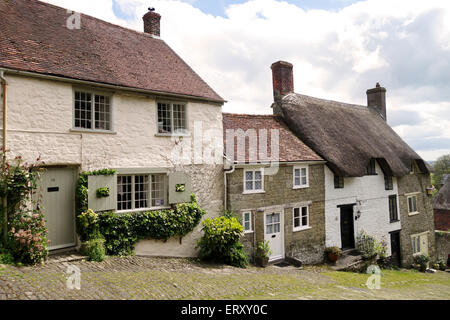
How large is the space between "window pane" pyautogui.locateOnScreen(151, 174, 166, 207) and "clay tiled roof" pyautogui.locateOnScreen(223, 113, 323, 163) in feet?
10.3

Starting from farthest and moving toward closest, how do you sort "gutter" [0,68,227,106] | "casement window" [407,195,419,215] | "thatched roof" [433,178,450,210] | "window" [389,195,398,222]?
"thatched roof" [433,178,450,210] < "casement window" [407,195,419,215] < "window" [389,195,398,222] < "gutter" [0,68,227,106]

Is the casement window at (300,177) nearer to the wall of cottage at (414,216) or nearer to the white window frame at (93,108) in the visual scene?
the white window frame at (93,108)

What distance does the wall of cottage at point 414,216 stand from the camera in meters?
19.5

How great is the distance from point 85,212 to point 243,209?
6087 millimetres

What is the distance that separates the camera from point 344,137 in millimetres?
17297

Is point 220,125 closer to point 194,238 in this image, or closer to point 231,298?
point 194,238

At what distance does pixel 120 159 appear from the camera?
9.71m

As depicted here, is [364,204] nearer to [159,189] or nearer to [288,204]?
[288,204]

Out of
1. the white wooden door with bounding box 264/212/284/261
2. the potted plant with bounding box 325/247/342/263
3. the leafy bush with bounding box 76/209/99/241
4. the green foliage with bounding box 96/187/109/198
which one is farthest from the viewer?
the potted plant with bounding box 325/247/342/263

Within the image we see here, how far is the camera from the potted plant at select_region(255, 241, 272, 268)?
12.2m

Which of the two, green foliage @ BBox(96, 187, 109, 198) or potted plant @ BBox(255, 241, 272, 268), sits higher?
green foliage @ BBox(96, 187, 109, 198)

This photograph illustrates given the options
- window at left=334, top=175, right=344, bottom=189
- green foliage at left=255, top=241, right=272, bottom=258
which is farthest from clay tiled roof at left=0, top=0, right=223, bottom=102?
window at left=334, top=175, right=344, bottom=189

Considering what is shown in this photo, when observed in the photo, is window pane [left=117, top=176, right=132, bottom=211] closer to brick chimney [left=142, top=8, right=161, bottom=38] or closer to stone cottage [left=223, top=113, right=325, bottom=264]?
stone cottage [left=223, top=113, right=325, bottom=264]
